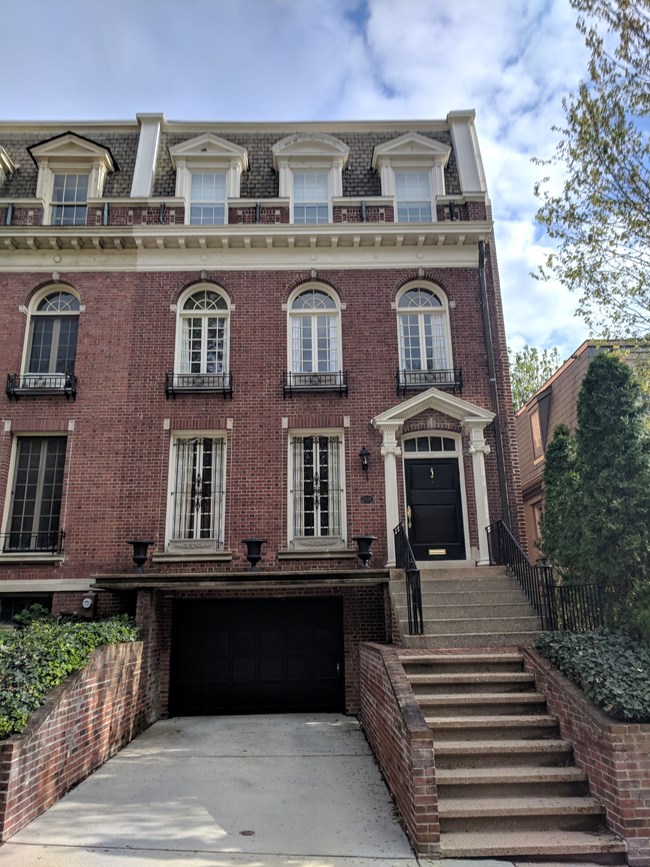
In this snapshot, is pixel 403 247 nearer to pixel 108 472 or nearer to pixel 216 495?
pixel 216 495

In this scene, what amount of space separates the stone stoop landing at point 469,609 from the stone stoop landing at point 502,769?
46cm

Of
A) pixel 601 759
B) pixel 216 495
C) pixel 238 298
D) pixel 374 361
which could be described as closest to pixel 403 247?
pixel 374 361

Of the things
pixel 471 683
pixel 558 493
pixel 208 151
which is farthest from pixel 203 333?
pixel 471 683

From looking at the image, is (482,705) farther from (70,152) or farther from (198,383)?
(70,152)

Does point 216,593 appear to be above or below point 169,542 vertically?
below

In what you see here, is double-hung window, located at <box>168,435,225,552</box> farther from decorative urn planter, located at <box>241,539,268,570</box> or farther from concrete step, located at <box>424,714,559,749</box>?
concrete step, located at <box>424,714,559,749</box>

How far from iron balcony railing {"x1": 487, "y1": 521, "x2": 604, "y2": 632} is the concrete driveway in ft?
10.1

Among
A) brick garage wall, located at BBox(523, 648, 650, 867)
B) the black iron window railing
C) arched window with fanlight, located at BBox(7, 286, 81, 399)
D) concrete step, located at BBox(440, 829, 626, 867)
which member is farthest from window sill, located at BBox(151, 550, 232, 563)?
brick garage wall, located at BBox(523, 648, 650, 867)

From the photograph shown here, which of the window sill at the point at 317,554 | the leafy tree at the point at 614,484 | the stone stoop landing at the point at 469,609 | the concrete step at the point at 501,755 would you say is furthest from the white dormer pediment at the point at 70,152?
the concrete step at the point at 501,755

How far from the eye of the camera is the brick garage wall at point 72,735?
17.4 ft

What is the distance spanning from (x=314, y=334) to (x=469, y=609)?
6277 millimetres

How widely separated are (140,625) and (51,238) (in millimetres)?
7842

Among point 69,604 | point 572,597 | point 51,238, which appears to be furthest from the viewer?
point 51,238

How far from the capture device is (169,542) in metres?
10.9
